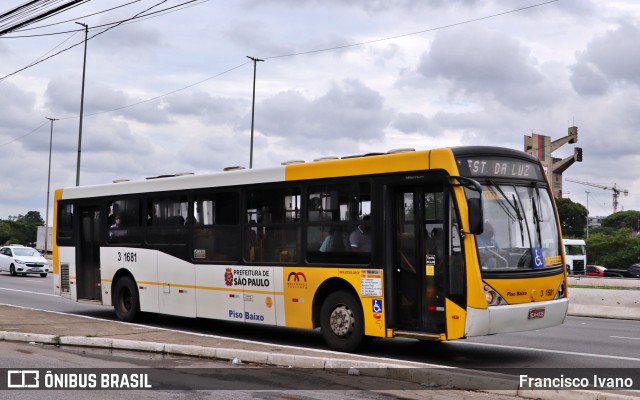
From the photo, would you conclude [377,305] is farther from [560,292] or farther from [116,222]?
[116,222]

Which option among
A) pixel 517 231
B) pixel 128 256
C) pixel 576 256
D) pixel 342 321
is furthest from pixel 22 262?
pixel 576 256

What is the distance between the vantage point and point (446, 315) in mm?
11352

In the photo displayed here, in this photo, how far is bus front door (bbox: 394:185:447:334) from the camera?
38.3 ft

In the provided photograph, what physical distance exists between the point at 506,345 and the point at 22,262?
32.0 meters

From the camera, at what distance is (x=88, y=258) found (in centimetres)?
1905

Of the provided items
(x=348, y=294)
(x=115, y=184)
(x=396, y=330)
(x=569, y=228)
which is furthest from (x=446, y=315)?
(x=569, y=228)

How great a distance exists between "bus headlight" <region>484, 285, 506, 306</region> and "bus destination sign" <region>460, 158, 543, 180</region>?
1.65 metres

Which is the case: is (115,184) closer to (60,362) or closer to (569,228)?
(60,362)

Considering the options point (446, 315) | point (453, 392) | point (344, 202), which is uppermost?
point (344, 202)

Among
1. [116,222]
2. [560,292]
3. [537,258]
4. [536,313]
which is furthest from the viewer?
[116,222]

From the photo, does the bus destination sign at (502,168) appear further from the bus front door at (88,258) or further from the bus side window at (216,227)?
the bus front door at (88,258)

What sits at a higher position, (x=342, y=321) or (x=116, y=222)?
(x=116, y=222)

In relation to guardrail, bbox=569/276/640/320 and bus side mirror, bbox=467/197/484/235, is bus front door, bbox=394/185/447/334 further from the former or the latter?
guardrail, bbox=569/276/640/320

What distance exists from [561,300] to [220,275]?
245 inches
